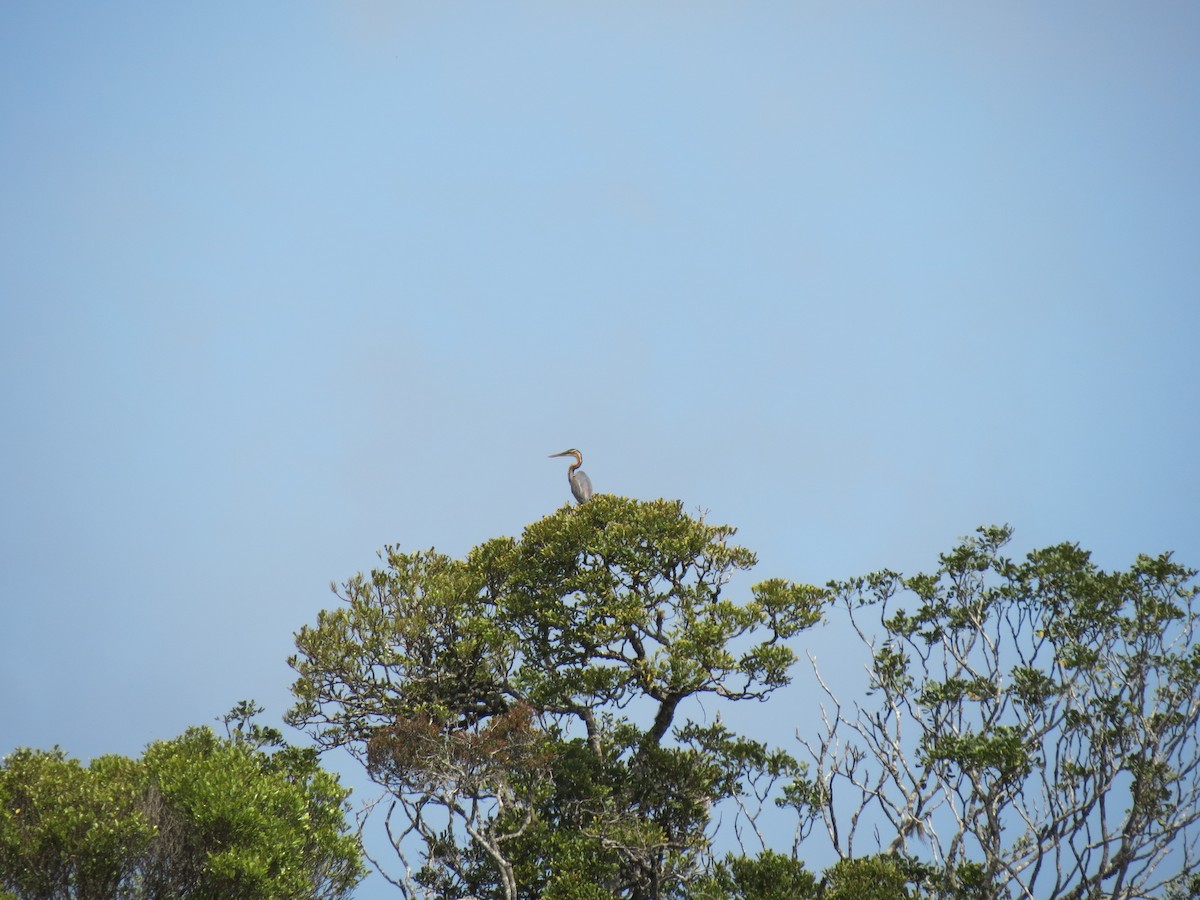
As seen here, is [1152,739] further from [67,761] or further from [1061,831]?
[67,761]

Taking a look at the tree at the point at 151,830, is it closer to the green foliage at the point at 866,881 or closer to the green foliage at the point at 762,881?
the green foliage at the point at 762,881

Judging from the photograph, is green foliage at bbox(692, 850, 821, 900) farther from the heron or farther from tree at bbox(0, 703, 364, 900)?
the heron

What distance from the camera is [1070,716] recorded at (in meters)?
20.4

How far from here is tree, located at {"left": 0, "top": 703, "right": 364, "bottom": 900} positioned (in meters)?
16.4

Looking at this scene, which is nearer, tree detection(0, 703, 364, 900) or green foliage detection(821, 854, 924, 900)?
tree detection(0, 703, 364, 900)

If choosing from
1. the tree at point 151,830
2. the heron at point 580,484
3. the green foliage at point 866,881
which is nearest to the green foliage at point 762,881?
the green foliage at point 866,881

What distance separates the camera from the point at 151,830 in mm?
16594

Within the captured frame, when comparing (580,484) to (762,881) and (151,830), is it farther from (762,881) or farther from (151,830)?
(151,830)

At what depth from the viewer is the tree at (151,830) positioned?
16.4 meters

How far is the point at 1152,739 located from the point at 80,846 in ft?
54.8

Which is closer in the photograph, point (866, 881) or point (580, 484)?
point (866, 881)

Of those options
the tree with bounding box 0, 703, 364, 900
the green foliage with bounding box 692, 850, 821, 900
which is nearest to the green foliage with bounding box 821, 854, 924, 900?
the green foliage with bounding box 692, 850, 821, 900

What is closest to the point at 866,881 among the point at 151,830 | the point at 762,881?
the point at 762,881

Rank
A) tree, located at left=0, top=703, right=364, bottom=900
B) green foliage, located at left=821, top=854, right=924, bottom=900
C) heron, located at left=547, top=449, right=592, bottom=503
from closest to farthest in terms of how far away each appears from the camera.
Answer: tree, located at left=0, top=703, right=364, bottom=900 < green foliage, located at left=821, top=854, right=924, bottom=900 < heron, located at left=547, top=449, right=592, bottom=503
